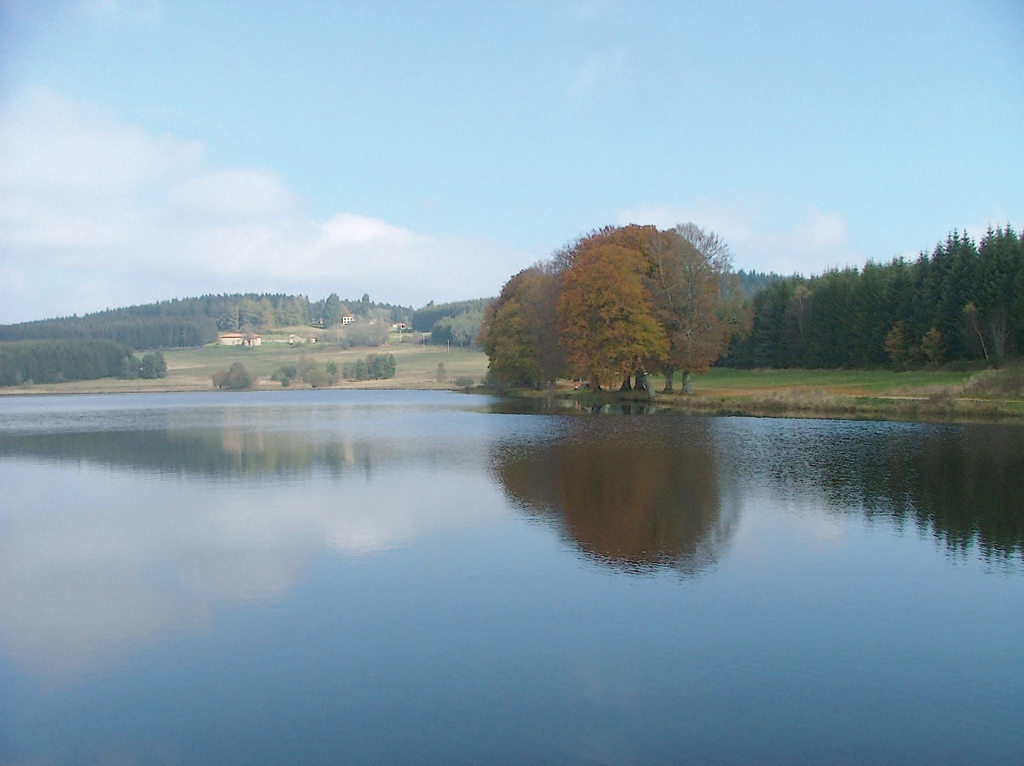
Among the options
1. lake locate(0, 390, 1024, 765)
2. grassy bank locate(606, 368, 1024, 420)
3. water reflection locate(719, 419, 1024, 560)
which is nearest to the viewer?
lake locate(0, 390, 1024, 765)

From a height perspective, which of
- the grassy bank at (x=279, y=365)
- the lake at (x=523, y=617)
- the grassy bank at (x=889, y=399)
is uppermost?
the grassy bank at (x=279, y=365)

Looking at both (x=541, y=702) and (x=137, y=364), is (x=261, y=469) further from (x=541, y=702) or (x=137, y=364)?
(x=137, y=364)

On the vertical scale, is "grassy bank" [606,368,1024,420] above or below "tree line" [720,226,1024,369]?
below

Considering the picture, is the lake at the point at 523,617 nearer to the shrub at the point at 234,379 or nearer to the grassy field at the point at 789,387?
the grassy field at the point at 789,387

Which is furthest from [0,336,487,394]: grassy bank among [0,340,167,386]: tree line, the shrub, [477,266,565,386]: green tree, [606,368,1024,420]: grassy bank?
[606,368,1024,420]: grassy bank

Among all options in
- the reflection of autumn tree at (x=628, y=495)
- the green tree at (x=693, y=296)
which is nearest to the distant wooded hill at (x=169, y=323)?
the green tree at (x=693, y=296)

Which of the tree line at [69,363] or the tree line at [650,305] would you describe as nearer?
the tree line at [650,305]

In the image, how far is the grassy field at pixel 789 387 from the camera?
A: 33.8 m

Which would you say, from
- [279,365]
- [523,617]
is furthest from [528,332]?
[279,365]

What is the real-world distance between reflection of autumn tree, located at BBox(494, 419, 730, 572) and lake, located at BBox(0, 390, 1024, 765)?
0.33ft

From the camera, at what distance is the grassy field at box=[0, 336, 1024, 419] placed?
111 ft

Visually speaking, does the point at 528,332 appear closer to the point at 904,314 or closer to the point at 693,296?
the point at 693,296

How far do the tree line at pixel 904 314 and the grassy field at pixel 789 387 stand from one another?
7.71 ft

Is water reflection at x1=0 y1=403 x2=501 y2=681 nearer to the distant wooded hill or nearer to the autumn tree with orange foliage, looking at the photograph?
the autumn tree with orange foliage
